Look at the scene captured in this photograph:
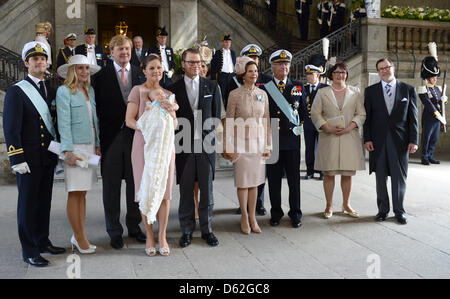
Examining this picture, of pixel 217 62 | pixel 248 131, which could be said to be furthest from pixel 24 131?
pixel 217 62

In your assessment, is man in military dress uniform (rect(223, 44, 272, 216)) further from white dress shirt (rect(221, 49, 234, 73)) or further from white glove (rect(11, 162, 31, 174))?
white dress shirt (rect(221, 49, 234, 73))

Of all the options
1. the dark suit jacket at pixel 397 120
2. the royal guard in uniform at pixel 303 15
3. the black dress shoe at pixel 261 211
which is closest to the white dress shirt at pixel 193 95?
the black dress shoe at pixel 261 211

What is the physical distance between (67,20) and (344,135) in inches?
401

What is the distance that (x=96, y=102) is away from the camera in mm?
5152

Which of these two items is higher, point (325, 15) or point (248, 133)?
point (325, 15)

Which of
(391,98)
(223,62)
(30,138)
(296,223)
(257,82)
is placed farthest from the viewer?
(223,62)

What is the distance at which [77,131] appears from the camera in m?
4.71

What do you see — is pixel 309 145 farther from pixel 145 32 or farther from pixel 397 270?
pixel 145 32

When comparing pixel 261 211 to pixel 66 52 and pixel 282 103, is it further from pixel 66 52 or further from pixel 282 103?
pixel 66 52

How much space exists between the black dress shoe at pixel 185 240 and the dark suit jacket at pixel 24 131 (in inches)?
59.4

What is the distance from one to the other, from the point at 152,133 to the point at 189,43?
1035cm

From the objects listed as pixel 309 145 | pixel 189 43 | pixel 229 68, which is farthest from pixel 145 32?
pixel 309 145

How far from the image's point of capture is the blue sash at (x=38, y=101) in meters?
4.52

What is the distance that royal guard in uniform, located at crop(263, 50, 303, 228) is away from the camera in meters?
5.86
